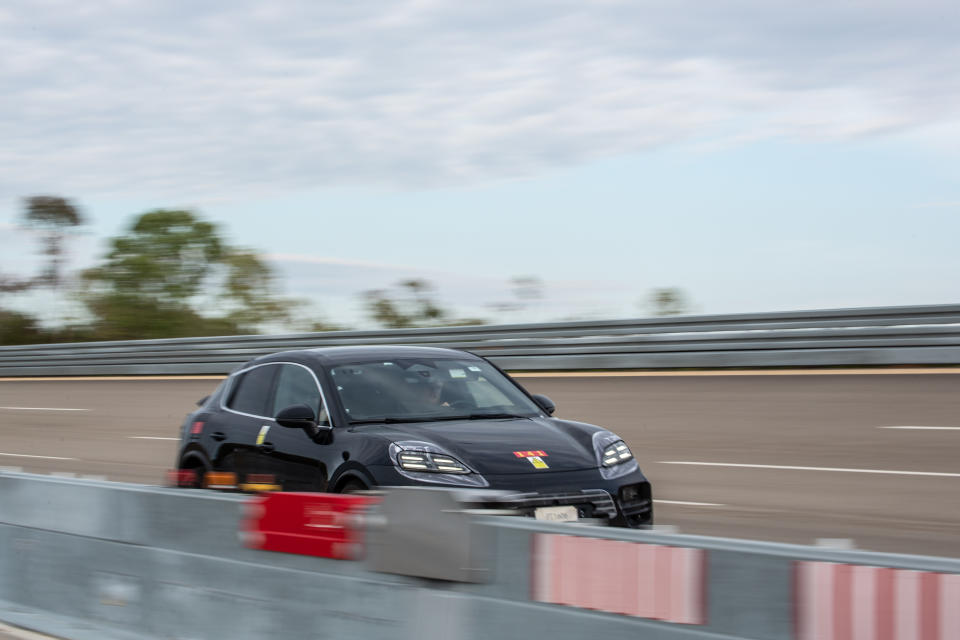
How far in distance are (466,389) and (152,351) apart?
18.4 m

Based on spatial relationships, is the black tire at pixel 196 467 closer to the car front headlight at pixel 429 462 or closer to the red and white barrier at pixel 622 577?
the car front headlight at pixel 429 462

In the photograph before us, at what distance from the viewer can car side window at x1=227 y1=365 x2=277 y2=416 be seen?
809cm

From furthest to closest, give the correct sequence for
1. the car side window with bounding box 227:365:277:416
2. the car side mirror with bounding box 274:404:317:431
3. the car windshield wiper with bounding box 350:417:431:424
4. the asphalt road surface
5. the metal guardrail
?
the metal guardrail, the asphalt road surface, the car side window with bounding box 227:365:277:416, the car windshield wiper with bounding box 350:417:431:424, the car side mirror with bounding box 274:404:317:431

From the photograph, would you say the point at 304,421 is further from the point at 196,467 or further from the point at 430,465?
the point at 196,467

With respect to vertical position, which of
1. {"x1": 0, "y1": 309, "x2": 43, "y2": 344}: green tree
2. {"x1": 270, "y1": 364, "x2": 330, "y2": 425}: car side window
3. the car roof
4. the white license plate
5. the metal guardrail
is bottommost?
the white license plate

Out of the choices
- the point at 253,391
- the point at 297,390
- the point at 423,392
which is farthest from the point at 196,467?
the point at 423,392

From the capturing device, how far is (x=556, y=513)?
20.9 ft

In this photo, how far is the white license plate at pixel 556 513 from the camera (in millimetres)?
6305

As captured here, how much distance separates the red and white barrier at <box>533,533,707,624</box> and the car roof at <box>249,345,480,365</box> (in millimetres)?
4262

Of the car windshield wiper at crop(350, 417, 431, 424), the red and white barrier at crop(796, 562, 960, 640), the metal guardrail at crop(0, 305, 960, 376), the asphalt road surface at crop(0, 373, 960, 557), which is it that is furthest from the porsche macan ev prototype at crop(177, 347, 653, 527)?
the metal guardrail at crop(0, 305, 960, 376)

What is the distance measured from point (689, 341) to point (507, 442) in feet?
37.1

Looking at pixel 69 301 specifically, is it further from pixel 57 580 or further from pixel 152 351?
pixel 57 580

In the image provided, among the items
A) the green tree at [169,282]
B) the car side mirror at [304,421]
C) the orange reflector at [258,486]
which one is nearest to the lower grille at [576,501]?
the car side mirror at [304,421]

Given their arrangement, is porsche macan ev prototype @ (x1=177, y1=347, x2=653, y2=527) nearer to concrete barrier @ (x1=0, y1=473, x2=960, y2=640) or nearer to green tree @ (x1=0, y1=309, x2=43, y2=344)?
concrete barrier @ (x1=0, y1=473, x2=960, y2=640)
